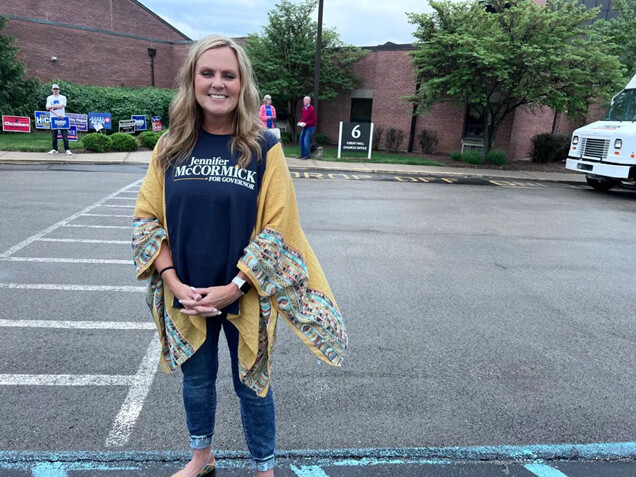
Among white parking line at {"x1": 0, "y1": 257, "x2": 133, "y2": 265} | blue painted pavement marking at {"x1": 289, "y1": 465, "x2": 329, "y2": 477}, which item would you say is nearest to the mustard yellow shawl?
blue painted pavement marking at {"x1": 289, "y1": 465, "x2": 329, "y2": 477}

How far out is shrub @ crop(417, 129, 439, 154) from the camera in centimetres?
2023

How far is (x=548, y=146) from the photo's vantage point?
1917 centimetres

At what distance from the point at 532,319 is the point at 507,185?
10.00 metres

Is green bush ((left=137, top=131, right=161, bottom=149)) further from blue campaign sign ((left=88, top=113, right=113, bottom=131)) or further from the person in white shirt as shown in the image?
blue campaign sign ((left=88, top=113, right=113, bottom=131))

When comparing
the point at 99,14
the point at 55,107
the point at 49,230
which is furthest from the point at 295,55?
the point at 99,14

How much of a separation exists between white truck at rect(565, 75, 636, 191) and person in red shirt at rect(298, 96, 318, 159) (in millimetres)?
7547

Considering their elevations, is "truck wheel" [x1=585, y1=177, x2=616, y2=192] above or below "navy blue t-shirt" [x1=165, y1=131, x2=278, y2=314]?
below

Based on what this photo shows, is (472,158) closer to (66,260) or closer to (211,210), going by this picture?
(66,260)

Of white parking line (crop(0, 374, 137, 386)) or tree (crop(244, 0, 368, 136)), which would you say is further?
tree (crop(244, 0, 368, 136))

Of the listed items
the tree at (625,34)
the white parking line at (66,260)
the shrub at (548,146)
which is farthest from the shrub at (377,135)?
the white parking line at (66,260)

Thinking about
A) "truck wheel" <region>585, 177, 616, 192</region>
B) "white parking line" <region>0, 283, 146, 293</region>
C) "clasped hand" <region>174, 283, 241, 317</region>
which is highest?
"clasped hand" <region>174, 283, 241, 317</region>

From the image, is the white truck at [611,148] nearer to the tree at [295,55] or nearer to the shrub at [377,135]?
the shrub at [377,135]

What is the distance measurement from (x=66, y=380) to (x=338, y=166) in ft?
42.3

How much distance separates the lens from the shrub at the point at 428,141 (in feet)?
66.4
